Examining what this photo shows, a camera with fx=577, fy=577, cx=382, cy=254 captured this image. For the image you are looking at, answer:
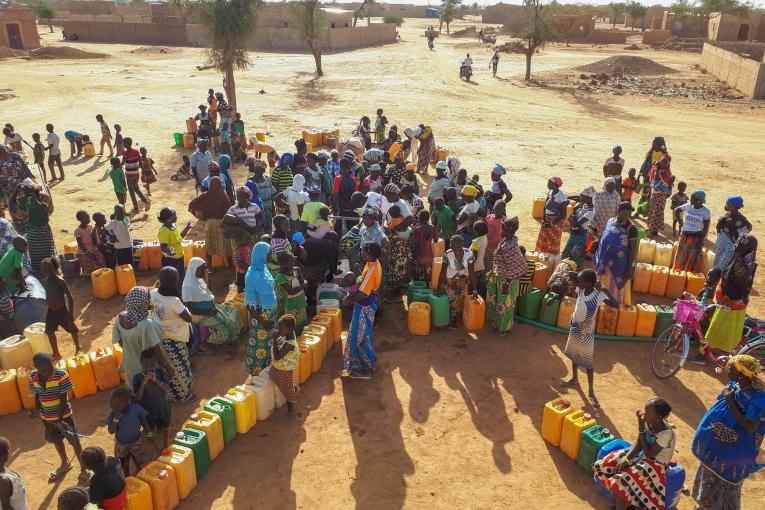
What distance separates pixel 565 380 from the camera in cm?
695

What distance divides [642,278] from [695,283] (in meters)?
0.76

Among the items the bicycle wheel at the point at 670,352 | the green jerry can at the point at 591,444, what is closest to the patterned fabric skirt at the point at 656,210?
the bicycle wheel at the point at 670,352

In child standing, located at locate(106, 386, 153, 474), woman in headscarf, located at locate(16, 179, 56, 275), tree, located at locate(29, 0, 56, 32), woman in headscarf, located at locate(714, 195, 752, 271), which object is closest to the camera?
child standing, located at locate(106, 386, 153, 474)

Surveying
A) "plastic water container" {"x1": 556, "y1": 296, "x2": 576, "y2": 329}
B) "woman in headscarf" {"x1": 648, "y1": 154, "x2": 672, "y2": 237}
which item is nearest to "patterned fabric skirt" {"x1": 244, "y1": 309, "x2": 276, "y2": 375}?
"plastic water container" {"x1": 556, "y1": 296, "x2": 576, "y2": 329}

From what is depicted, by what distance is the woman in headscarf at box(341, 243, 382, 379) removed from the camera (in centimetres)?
657

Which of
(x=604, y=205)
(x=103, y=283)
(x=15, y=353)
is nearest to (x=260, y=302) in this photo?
(x=15, y=353)

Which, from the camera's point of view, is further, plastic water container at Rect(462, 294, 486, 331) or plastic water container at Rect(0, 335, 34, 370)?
plastic water container at Rect(462, 294, 486, 331)

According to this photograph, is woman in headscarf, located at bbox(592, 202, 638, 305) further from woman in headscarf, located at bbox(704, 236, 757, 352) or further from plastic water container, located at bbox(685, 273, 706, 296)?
plastic water container, located at bbox(685, 273, 706, 296)

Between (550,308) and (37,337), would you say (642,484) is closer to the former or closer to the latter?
(550,308)

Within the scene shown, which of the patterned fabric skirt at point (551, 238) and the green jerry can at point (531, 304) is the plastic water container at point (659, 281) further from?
the green jerry can at point (531, 304)

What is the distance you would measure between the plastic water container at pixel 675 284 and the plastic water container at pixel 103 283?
28.5ft

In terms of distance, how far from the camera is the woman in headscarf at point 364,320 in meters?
6.57

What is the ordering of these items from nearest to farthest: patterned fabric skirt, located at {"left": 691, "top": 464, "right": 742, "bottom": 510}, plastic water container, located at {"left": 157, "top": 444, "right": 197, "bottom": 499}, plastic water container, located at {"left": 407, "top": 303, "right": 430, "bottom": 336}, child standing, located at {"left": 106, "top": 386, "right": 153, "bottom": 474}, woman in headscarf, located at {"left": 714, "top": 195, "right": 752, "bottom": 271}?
patterned fabric skirt, located at {"left": 691, "top": 464, "right": 742, "bottom": 510} < child standing, located at {"left": 106, "top": 386, "right": 153, "bottom": 474} < plastic water container, located at {"left": 157, "top": 444, "right": 197, "bottom": 499} < woman in headscarf, located at {"left": 714, "top": 195, "right": 752, "bottom": 271} < plastic water container, located at {"left": 407, "top": 303, "right": 430, "bottom": 336}

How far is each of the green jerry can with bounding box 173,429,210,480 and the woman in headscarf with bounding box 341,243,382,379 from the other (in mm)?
1970
